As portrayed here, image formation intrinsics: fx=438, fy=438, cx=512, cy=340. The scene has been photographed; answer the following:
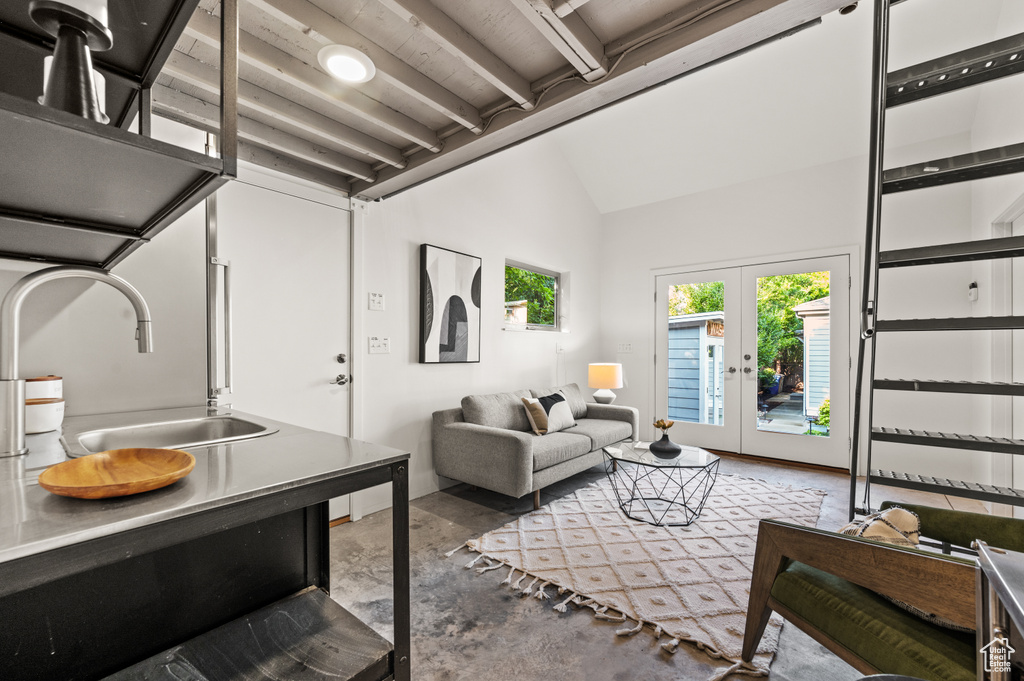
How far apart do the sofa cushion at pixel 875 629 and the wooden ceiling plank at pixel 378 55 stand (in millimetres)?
2427

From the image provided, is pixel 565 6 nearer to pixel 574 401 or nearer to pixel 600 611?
pixel 600 611

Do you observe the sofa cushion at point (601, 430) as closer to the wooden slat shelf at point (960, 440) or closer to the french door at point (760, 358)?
the french door at point (760, 358)

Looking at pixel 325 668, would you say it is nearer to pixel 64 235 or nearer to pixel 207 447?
pixel 207 447

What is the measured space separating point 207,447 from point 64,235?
723 millimetres

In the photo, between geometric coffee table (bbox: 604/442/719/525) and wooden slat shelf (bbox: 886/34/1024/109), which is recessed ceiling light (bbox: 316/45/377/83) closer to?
wooden slat shelf (bbox: 886/34/1024/109)

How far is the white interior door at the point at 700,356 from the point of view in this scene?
475cm

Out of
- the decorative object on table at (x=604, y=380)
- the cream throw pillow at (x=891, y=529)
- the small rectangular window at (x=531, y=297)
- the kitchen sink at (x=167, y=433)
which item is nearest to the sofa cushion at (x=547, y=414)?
the decorative object on table at (x=604, y=380)

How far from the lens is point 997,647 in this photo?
0.47 metres

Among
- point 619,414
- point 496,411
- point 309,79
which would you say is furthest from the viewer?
point 619,414

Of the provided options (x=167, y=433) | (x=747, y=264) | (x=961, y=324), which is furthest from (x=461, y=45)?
(x=747, y=264)

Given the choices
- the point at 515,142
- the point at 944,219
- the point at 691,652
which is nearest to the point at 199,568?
the point at 691,652

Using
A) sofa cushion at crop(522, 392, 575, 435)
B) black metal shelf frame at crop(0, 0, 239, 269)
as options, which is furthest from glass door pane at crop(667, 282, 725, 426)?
black metal shelf frame at crop(0, 0, 239, 269)

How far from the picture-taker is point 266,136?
2449 mm

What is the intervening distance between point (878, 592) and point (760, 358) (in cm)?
377
